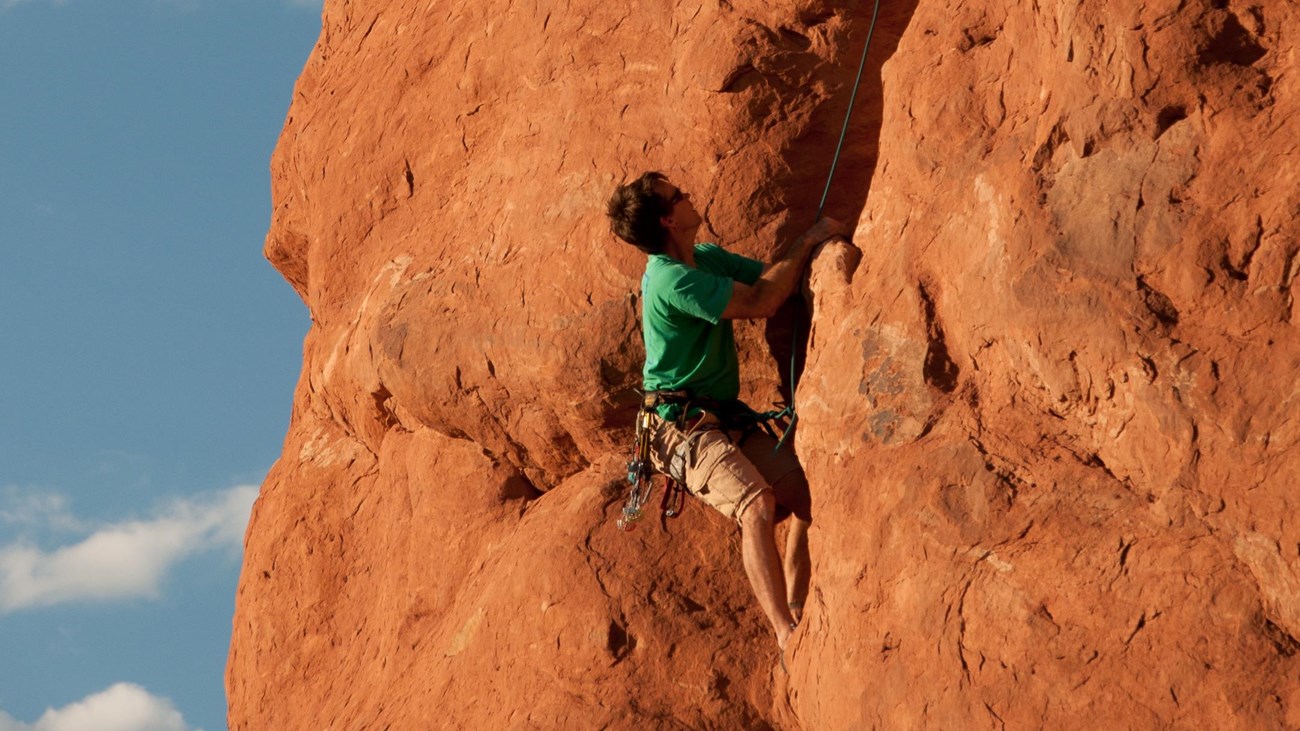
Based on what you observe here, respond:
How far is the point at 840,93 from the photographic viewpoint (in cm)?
795

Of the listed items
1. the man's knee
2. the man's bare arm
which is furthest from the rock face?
the man's knee

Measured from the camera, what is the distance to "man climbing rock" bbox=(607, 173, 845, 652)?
7.26m

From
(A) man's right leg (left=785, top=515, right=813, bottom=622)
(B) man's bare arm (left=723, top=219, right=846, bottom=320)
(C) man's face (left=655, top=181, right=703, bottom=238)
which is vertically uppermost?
(C) man's face (left=655, top=181, right=703, bottom=238)

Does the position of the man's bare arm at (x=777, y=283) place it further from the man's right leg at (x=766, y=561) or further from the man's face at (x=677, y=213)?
the man's right leg at (x=766, y=561)

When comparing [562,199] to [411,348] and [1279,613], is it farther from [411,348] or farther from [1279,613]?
[1279,613]

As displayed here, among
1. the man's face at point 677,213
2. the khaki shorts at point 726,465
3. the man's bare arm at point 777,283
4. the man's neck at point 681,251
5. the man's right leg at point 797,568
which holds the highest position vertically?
the man's face at point 677,213

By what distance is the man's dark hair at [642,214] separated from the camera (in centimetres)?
737

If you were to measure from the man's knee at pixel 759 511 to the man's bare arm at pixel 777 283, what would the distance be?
82 cm

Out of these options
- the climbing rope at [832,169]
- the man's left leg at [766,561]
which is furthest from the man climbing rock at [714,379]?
the climbing rope at [832,169]

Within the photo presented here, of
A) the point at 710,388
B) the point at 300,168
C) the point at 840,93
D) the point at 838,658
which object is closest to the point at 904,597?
the point at 838,658

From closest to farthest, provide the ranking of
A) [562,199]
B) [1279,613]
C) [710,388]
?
1. [1279,613]
2. [710,388]
3. [562,199]

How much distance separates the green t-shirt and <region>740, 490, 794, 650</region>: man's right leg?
0.60 meters

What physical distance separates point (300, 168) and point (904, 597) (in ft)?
20.1

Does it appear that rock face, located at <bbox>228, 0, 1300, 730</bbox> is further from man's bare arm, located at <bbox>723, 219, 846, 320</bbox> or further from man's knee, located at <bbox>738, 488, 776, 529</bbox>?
man's knee, located at <bbox>738, 488, 776, 529</bbox>
